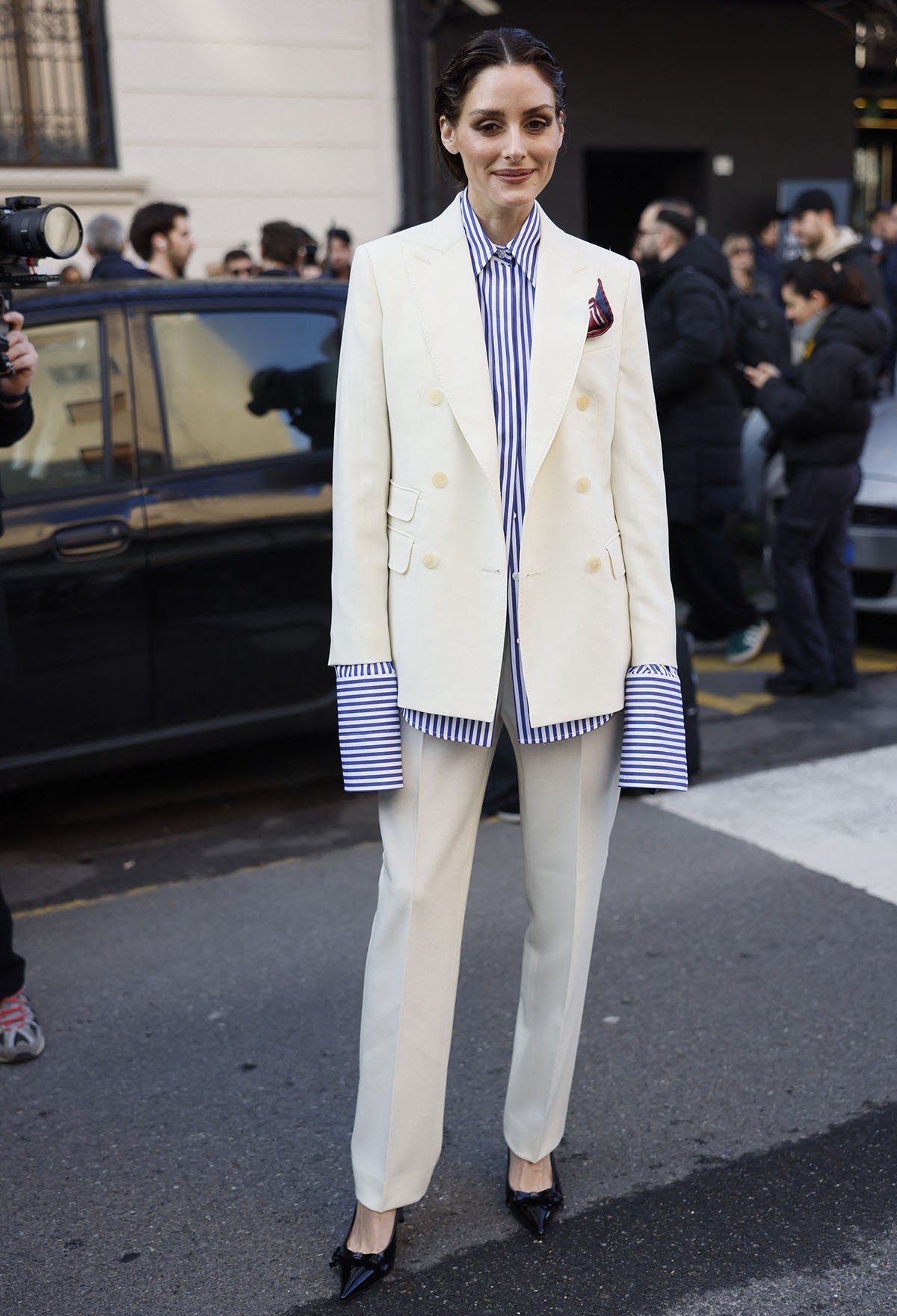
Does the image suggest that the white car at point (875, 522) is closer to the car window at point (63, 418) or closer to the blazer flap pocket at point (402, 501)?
the car window at point (63, 418)

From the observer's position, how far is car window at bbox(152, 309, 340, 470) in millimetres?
4664

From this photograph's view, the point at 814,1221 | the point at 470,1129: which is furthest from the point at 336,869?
the point at 814,1221

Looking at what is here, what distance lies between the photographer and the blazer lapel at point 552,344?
89.6 inches

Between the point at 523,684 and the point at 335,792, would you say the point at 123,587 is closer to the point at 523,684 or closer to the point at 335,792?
the point at 335,792

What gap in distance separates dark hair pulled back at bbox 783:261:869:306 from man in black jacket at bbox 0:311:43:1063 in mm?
3665

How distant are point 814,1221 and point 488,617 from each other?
1291 millimetres

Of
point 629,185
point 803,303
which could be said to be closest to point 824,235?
point 803,303

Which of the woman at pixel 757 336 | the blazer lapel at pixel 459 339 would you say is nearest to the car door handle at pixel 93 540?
the blazer lapel at pixel 459 339

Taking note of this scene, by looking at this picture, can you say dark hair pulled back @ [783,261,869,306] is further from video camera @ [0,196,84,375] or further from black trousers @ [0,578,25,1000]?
black trousers @ [0,578,25,1000]

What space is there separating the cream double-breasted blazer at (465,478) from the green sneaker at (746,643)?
15.6 ft

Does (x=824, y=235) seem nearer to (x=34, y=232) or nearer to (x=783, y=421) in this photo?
(x=783, y=421)

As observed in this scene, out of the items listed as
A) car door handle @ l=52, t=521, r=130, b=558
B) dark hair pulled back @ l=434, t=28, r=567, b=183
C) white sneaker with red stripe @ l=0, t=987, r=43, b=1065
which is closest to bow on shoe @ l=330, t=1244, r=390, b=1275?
white sneaker with red stripe @ l=0, t=987, r=43, b=1065

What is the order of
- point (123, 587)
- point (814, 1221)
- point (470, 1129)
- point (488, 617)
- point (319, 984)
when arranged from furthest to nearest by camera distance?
1. point (123, 587)
2. point (319, 984)
3. point (470, 1129)
4. point (814, 1221)
5. point (488, 617)

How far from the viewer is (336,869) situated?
176 inches
